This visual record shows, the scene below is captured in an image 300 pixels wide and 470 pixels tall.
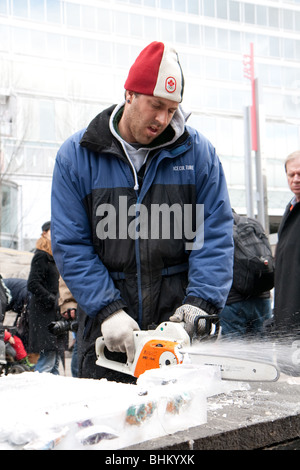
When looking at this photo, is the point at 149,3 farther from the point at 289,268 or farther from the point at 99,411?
the point at 99,411

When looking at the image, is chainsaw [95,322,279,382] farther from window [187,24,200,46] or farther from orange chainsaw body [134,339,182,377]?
window [187,24,200,46]

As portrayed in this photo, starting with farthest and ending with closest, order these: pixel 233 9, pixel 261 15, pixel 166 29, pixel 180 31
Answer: pixel 261 15
pixel 233 9
pixel 180 31
pixel 166 29

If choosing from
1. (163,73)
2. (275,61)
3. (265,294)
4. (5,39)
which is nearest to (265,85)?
(275,61)

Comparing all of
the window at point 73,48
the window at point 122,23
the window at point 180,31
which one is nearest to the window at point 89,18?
the window at point 73,48

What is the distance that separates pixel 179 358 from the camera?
1.99 metres

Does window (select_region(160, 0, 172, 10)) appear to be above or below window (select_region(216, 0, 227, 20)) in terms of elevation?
below

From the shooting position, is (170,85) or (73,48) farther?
(73,48)

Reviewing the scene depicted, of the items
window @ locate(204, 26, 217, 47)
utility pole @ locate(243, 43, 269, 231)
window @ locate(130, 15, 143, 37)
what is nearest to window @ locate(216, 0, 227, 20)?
window @ locate(204, 26, 217, 47)

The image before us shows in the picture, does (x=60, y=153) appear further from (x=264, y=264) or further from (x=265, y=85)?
(x=265, y=85)

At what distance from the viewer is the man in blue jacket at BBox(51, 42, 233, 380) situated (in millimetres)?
2473

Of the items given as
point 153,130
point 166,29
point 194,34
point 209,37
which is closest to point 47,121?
point 166,29

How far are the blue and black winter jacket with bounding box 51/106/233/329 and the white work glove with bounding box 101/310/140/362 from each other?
0.08 meters

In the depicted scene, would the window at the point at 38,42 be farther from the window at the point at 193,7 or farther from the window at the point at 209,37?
the window at the point at 209,37

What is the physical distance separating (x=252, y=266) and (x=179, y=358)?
2.58 metres
